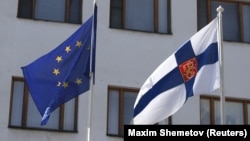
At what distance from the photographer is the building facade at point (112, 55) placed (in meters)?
18.4

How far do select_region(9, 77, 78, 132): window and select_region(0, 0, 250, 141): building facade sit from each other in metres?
0.03

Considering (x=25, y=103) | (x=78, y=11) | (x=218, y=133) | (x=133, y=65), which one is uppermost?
(x=78, y=11)

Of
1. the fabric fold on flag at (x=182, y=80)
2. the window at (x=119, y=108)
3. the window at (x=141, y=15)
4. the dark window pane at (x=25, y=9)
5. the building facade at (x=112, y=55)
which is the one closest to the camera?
the fabric fold on flag at (x=182, y=80)

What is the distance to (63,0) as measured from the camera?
19.7 m

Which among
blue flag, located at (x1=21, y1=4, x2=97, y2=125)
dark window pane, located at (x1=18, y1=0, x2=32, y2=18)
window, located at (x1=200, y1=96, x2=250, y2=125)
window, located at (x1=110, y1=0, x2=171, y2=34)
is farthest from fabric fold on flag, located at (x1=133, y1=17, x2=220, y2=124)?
dark window pane, located at (x1=18, y1=0, x2=32, y2=18)

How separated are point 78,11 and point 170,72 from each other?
19.0ft

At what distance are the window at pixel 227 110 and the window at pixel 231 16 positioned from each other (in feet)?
6.23

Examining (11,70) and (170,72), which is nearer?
(170,72)

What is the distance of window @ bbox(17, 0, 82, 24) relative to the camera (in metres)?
19.4

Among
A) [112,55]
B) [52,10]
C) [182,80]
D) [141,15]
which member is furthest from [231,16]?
[182,80]

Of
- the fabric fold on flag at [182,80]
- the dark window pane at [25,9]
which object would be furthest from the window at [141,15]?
the fabric fold on flag at [182,80]

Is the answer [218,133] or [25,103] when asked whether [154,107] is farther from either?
[25,103]

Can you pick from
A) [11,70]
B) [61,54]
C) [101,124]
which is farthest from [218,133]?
[11,70]

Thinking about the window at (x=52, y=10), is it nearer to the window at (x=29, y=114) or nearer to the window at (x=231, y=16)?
the window at (x=29, y=114)
